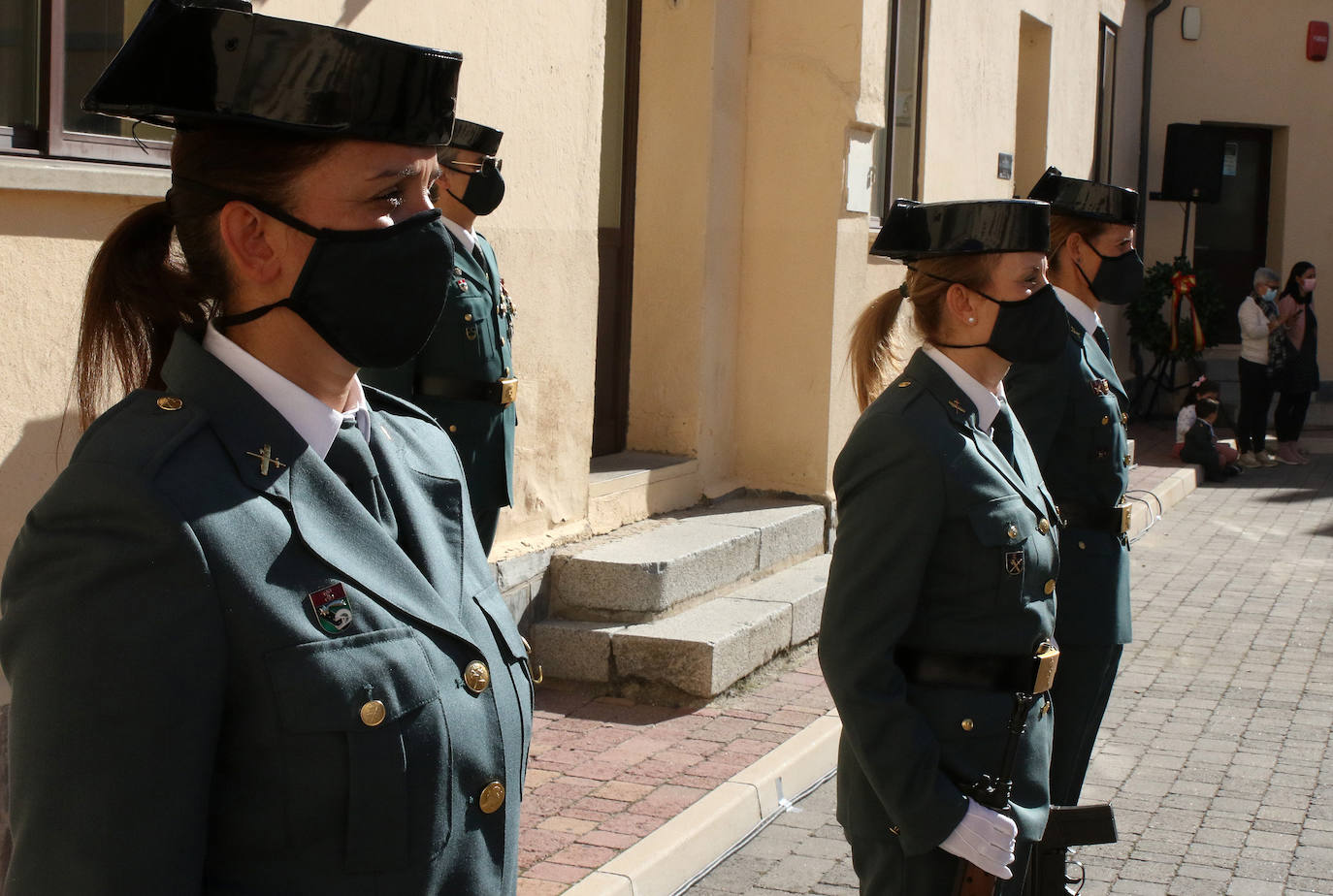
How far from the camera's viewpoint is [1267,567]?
10555mm

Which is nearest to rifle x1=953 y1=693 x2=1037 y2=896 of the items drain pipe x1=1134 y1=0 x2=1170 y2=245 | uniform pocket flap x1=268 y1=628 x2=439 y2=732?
uniform pocket flap x1=268 y1=628 x2=439 y2=732

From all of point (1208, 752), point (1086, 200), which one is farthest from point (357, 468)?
point (1208, 752)

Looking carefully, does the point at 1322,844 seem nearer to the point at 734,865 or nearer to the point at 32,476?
the point at 734,865

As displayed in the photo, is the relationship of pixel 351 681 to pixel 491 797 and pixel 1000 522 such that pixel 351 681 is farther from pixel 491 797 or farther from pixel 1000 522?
pixel 1000 522

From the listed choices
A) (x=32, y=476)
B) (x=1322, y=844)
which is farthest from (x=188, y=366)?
(x=1322, y=844)

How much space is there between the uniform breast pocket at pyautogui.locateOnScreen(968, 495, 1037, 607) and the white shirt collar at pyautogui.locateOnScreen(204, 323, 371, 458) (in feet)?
5.01

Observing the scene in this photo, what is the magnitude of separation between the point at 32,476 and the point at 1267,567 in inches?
→ 344

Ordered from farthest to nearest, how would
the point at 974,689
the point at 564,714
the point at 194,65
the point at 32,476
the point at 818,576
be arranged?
1. the point at 818,576
2. the point at 564,714
3. the point at 32,476
4. the point at 974,689
5. the point at 194,65

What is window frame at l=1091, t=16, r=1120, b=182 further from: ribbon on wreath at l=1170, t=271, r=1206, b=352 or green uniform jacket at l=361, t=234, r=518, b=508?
green uniform jacket at l=361, t=234, r=518, b=508

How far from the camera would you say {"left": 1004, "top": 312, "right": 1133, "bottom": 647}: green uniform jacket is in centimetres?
414

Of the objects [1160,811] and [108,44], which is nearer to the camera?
[108,44]

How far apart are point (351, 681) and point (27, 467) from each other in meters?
2.94

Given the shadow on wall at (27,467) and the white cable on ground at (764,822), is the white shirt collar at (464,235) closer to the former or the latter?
the shadow on wall at (27,467)

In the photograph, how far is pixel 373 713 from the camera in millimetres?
1657
